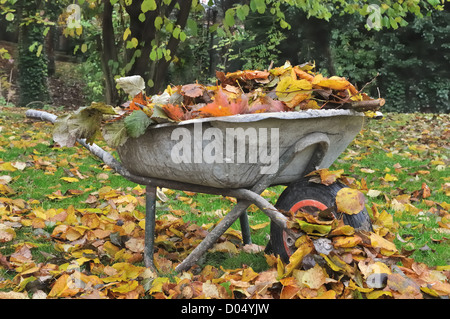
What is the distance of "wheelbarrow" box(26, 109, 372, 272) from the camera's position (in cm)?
175

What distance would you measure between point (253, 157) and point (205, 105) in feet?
1.03

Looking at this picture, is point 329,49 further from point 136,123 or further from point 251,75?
point 136,123

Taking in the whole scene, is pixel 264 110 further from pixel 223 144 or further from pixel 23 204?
pixel 23 204

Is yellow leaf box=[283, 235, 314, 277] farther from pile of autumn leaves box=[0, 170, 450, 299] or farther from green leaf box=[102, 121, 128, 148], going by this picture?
green leaf box=[102, 121, 128, 148]

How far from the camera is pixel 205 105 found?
6.31ft

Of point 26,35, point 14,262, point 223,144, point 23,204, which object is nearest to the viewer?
point 223,144

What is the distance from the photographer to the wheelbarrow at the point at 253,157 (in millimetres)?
1755

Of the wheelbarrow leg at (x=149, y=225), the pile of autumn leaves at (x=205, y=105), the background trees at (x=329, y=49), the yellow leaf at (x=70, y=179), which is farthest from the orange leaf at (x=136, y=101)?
the background trees at (x=329, y=49)

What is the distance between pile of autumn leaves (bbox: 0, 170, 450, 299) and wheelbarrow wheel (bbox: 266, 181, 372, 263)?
6 centimetres

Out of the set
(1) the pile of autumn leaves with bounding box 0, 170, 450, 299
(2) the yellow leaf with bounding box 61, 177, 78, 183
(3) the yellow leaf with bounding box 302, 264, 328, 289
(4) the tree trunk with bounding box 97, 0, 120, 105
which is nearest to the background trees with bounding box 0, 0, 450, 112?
(4) the tree trunk with bounding box 97, 0, 120, 105

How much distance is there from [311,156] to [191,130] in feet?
1.87

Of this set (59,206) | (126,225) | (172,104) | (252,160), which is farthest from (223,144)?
(59,206)
